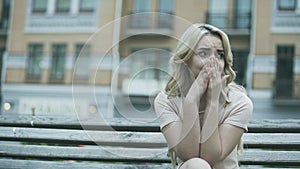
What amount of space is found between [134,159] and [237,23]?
38.5ft

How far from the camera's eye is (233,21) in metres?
13.2

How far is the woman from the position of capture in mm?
1456

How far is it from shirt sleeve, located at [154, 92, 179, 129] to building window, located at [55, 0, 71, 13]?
1308 centimetres

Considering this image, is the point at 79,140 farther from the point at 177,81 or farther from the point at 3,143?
the point at 177,81

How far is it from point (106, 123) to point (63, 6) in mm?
12843

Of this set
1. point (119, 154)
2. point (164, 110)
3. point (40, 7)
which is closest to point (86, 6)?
point (40, 7)

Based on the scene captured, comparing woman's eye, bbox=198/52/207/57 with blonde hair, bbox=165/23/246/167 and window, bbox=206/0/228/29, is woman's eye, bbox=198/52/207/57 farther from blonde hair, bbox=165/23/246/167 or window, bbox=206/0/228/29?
window, bbox=206/0/228/29

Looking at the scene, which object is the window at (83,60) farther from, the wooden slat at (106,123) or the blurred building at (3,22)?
the blurred building at (3,22)

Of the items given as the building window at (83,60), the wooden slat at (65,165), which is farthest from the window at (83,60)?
the wooden slat at (65,165)

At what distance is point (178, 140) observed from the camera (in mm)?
1493

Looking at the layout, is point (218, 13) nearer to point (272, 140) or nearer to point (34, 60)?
point (34, 60)

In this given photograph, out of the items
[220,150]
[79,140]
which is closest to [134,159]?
[79,140]

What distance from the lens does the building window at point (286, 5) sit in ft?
41.6

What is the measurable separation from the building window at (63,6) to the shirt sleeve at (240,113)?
43.3 ft
